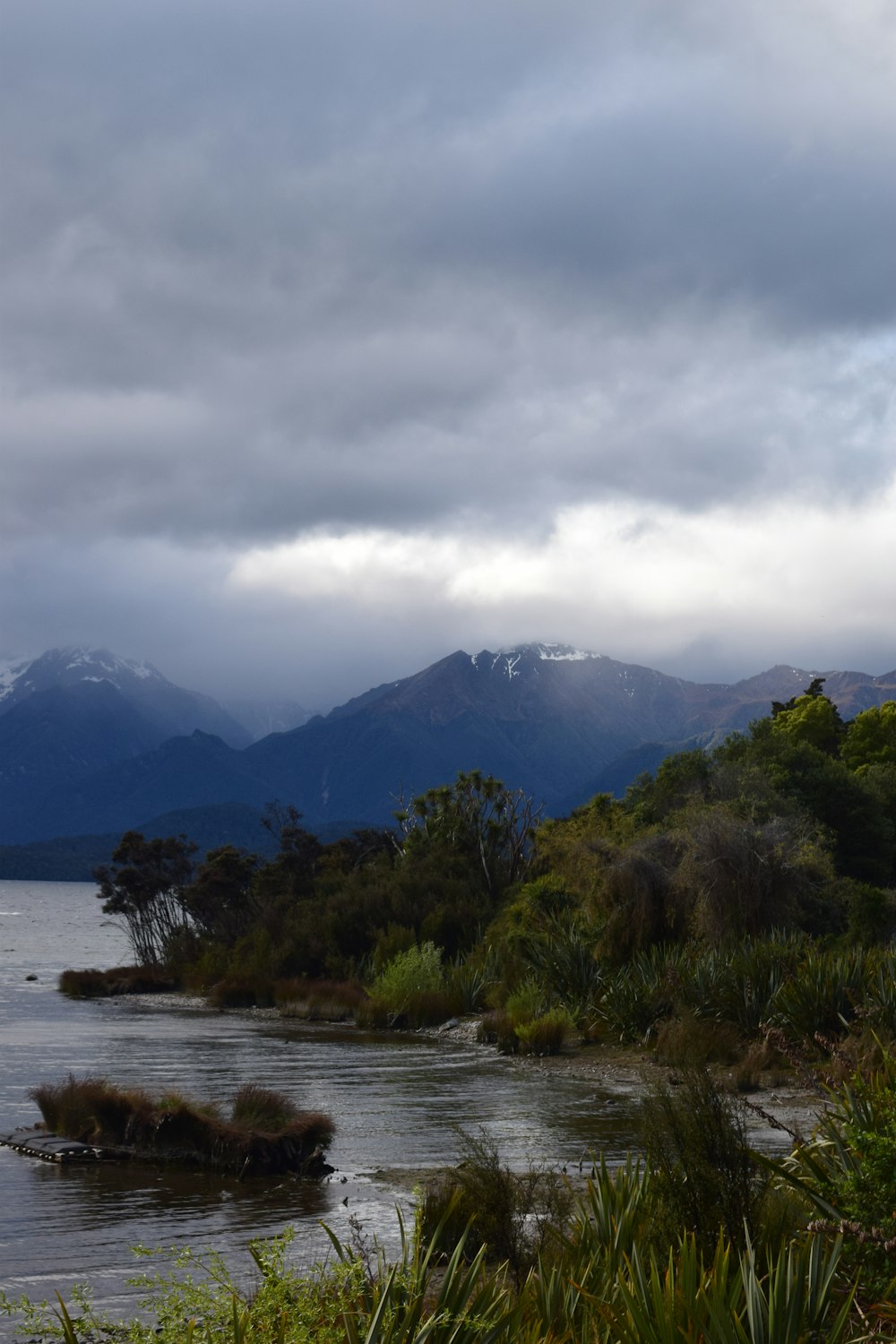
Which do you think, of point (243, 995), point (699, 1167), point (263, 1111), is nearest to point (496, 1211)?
point (699, 1167)

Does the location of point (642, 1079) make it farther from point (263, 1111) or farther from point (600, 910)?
point (600, 910)

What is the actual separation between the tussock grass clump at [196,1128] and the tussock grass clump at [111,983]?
1395 inches

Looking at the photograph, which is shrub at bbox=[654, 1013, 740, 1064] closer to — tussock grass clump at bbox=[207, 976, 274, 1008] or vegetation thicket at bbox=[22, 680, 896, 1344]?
vegetation thicket at bbox=[22, 680, 896, 1344]

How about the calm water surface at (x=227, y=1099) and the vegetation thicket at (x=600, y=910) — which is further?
the vegetation thicket at (x=600, y=910)

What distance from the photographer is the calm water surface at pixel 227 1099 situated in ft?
40.8

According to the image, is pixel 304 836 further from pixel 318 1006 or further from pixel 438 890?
pixel 318 1006

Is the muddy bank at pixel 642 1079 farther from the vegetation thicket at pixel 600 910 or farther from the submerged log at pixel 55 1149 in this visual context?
the submerged log at pixel 55 1149

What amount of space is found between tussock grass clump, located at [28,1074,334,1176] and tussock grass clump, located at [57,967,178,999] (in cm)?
3542

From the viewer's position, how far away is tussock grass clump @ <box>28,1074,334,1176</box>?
16.3m

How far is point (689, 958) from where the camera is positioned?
96.9ft

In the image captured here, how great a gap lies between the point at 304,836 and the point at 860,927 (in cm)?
3898

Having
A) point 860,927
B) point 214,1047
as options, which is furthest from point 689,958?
point 214,1047

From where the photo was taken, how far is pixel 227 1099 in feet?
69.8

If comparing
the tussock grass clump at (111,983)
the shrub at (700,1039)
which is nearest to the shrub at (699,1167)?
the shrub at (700,1039)
